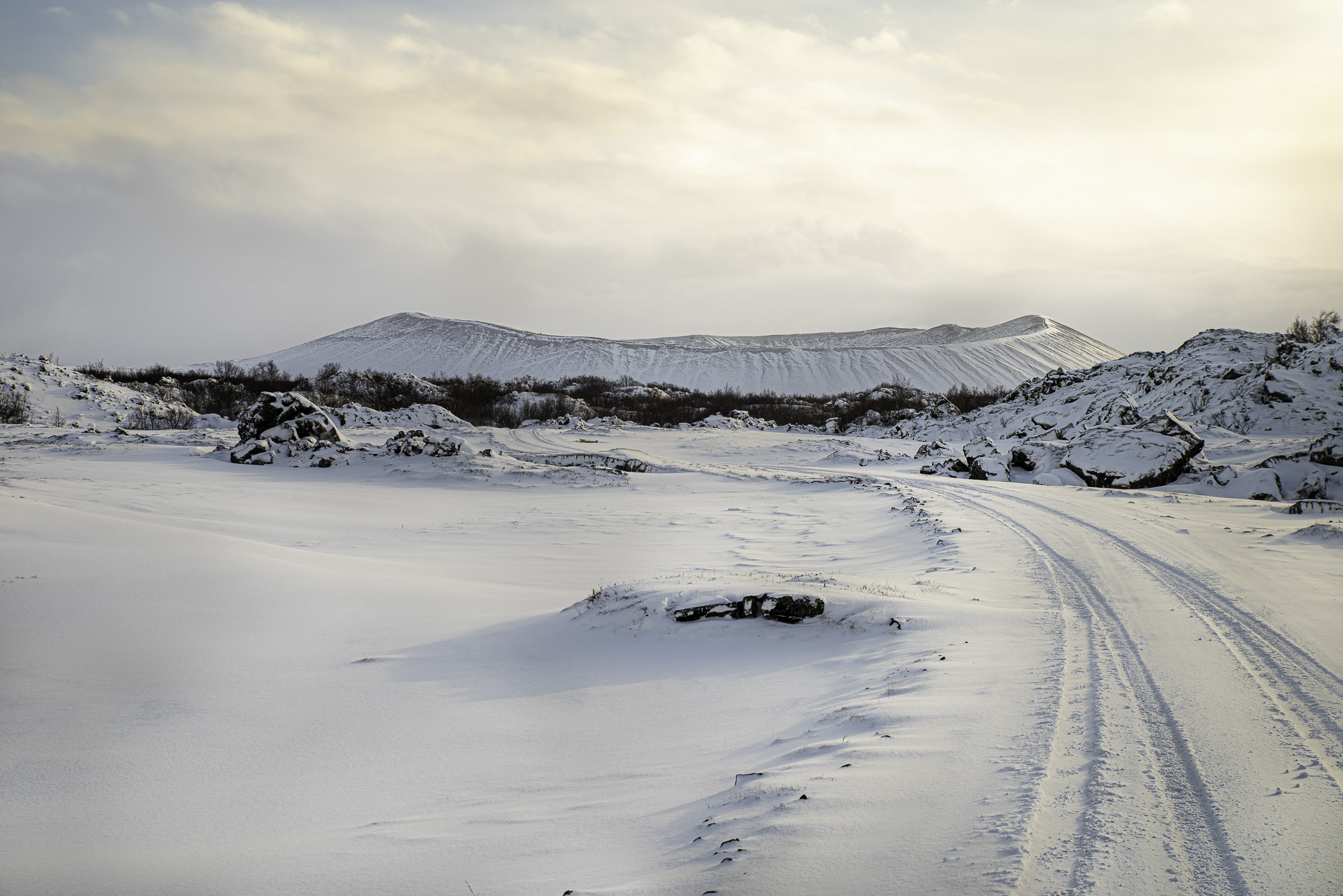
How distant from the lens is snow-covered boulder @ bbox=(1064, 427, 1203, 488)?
1465 centimetres

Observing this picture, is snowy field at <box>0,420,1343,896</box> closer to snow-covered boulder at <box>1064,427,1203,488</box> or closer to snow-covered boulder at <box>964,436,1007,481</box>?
snow-covered boulder at <box>1064,427,1203,488</box>

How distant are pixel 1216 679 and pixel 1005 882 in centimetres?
271

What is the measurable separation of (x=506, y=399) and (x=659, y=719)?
41.9 metres

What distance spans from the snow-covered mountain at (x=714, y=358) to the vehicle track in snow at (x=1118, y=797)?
63.3 m

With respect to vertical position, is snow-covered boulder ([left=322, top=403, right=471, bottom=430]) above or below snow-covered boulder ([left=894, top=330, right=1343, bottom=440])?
below

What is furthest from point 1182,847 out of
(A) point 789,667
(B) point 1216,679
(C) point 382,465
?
(C) point 382,465

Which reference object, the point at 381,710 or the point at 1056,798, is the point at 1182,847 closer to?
the point at 1056,798

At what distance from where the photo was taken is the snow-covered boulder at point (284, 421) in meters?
16.6

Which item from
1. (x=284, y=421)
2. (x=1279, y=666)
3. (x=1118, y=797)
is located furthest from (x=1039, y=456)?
(x=284, y=421)

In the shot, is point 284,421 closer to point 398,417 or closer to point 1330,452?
point 398,417

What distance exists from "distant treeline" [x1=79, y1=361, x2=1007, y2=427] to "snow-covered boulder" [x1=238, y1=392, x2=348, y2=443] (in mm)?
16128

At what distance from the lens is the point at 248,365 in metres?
81.3

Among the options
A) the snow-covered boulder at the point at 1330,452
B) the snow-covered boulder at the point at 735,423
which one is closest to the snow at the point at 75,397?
the snow-covered boulder at the point at 735,423

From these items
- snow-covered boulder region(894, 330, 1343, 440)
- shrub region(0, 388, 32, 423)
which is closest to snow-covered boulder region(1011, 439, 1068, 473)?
snow-covered boulder region(894, 330, 1343, 440)
